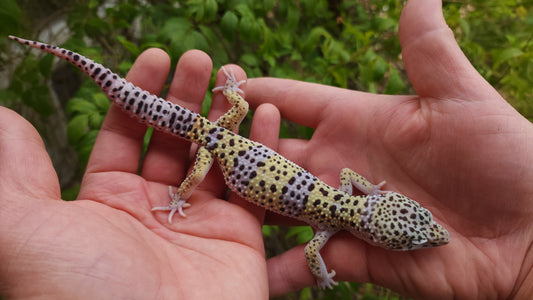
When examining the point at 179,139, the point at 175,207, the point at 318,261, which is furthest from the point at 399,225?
the point at 179,139

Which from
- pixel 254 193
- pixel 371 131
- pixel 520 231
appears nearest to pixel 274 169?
pixel 254 193

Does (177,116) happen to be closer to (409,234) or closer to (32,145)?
(32,145)

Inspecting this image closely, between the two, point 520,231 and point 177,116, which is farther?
point 177,116

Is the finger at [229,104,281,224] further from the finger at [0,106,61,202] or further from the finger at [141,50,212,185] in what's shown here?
the finger at [0,106,61,202]

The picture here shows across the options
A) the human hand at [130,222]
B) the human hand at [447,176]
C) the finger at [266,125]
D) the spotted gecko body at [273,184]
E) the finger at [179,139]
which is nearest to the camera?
the human hand at [130,222]

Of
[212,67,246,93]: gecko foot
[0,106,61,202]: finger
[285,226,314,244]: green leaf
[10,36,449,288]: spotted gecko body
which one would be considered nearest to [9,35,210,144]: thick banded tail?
[10,36,449,288]: spotted gecko body

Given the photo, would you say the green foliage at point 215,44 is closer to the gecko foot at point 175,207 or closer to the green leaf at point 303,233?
the green leaf at point 303,233

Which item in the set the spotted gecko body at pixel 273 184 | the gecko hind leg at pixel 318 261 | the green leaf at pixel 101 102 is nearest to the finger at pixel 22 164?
the green leaf at pixel 101 102

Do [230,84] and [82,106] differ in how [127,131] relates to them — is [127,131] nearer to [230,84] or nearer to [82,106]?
[82,106]
